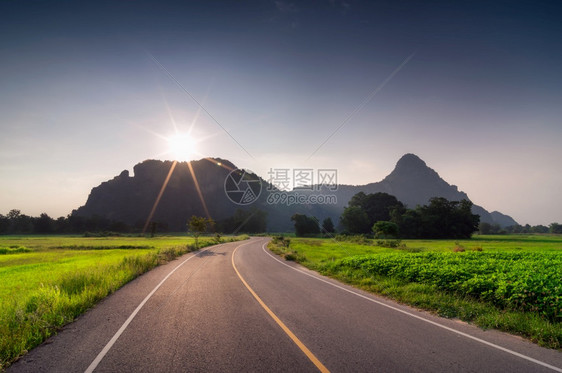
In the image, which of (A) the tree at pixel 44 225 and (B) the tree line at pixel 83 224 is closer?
(B) the tree line at pixel 83 224

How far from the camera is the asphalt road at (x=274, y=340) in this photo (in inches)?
179

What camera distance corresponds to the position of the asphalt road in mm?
4547

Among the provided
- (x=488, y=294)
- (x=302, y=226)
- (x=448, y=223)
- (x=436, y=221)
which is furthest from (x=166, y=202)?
(x=488, y=294)

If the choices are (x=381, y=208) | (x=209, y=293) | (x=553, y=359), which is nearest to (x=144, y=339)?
(x=209, y=293)

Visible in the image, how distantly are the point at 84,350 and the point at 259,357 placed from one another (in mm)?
3665

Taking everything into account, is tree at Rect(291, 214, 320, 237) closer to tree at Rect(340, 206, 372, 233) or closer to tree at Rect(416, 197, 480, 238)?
tree at Rect(340, 206, 372, 233)

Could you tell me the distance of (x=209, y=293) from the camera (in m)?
10.1

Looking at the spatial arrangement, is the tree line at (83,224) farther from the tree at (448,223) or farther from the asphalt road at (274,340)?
the asphalt road at (274,340)

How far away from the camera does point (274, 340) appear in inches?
218

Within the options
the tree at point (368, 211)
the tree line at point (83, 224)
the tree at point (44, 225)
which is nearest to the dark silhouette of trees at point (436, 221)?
the tree at point (368, 211)

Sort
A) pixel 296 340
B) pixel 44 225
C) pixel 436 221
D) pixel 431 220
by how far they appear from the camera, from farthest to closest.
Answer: pixel 44 225 < pixel 436 221 < pixel 431 220 < pixel 296 340

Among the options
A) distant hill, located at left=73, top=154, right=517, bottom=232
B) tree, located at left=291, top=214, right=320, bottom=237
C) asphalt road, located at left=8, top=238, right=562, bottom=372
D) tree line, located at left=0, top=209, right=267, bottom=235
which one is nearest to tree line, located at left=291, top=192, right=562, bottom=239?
tree, located at left=291, top=214, right=320, bottom=237

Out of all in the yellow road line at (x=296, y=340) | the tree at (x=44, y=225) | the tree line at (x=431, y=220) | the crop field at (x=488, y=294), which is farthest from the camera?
the tree at (x=44, y=225)

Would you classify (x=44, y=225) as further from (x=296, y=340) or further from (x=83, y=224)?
(x=296, y=340)
